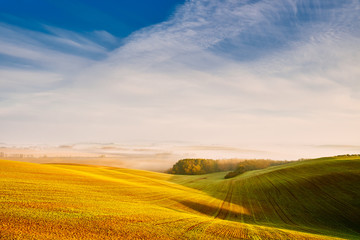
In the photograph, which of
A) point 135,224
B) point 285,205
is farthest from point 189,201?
point 135,224

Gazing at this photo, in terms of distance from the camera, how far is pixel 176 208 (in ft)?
78.8

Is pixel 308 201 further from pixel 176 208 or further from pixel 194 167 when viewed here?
pixel 194 167

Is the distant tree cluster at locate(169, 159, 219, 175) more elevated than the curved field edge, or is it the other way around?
the curved field edge

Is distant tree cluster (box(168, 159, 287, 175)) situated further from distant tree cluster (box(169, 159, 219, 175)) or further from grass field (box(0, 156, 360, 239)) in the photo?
grass field (box(0, 156, 360, 239))

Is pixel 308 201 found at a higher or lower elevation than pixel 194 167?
higher

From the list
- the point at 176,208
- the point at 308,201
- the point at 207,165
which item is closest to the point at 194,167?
the point at 207,165

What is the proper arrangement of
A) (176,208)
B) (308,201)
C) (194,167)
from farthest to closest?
(194,167), (308,201), (176,208)

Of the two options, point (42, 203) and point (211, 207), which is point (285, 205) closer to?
point (211, 207)

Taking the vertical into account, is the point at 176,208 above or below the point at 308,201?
above

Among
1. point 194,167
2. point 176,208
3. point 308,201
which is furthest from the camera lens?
point 194,167

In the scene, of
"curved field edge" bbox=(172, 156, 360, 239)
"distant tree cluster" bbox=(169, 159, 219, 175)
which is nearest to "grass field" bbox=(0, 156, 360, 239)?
"curved field edge" bbox=(172, 156, 360, 239)

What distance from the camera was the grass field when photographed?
36.6 ft

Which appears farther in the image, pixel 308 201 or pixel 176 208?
pixel 308 201

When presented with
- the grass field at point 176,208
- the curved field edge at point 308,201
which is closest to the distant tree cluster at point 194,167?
the grass field at point 176,208
